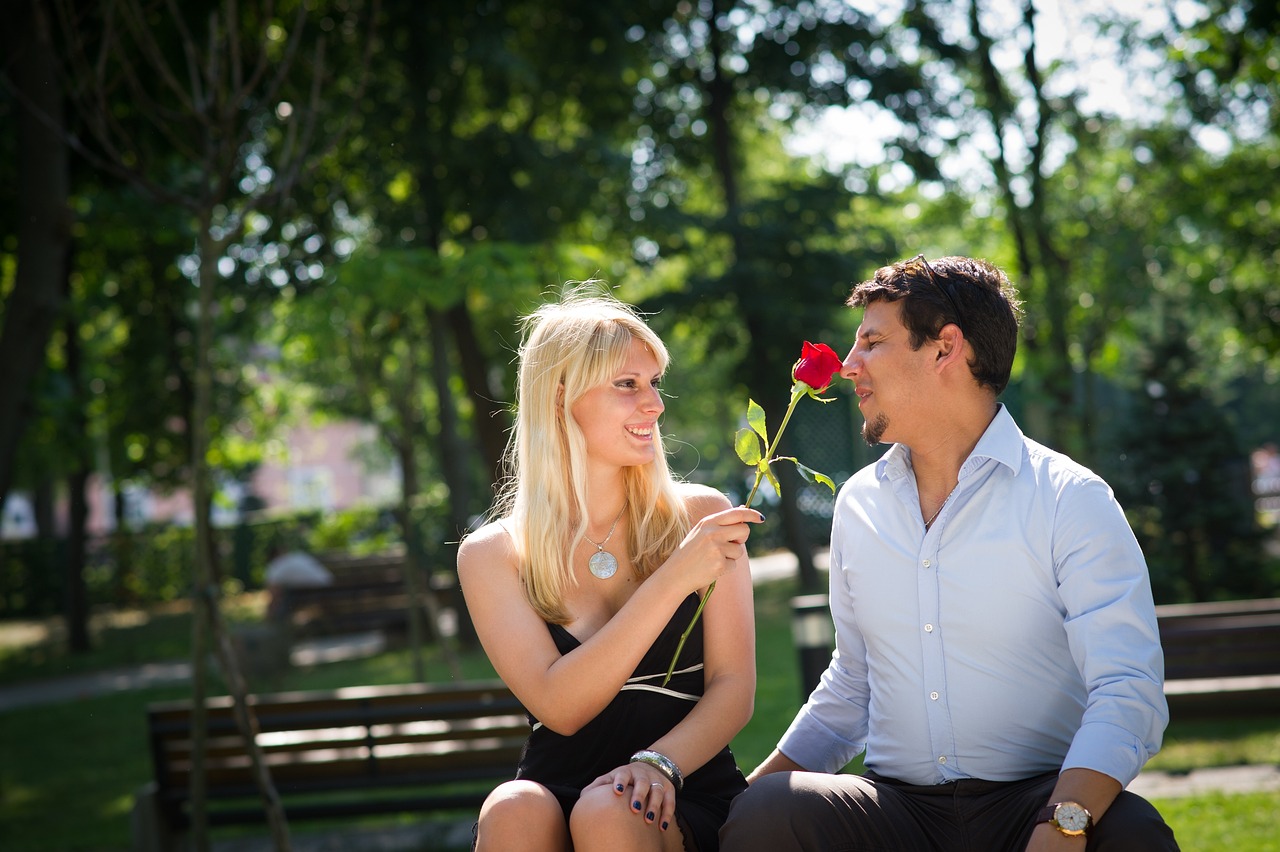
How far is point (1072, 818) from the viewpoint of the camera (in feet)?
7.34

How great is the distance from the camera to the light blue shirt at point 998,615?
2.47m

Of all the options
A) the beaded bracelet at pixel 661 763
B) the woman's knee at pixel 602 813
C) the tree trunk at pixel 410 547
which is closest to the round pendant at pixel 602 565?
the beaded bracelet at pixel 661 763

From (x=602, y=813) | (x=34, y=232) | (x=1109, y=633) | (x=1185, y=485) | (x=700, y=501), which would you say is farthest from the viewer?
(x=1185, y=485)

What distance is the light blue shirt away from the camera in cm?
247

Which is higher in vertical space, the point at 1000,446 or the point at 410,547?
the point at 1000,446

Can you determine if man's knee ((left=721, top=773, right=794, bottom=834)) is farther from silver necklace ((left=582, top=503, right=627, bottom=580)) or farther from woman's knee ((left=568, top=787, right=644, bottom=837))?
silver necklace ((left=582, top=503, right=627, bottom=580))

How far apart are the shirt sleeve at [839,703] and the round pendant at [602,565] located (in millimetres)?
583

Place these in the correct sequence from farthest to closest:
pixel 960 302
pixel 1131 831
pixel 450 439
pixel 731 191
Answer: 1. pixel 731 191
2. pixel 450 439
3. pixel 960 302
4. pixel 1131 831

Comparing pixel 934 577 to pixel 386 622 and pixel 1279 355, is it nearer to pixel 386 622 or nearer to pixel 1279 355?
pixel 1279 355

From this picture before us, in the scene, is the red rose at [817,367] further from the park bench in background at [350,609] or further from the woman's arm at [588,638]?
the park bench in background at [350,609]

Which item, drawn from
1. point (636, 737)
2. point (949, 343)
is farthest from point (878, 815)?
point (949, 343)

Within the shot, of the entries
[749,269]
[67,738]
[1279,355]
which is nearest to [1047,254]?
[1279,355]

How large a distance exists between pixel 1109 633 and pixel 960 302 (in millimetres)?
829

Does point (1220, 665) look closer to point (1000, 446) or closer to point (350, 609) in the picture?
point (1000, 446)
